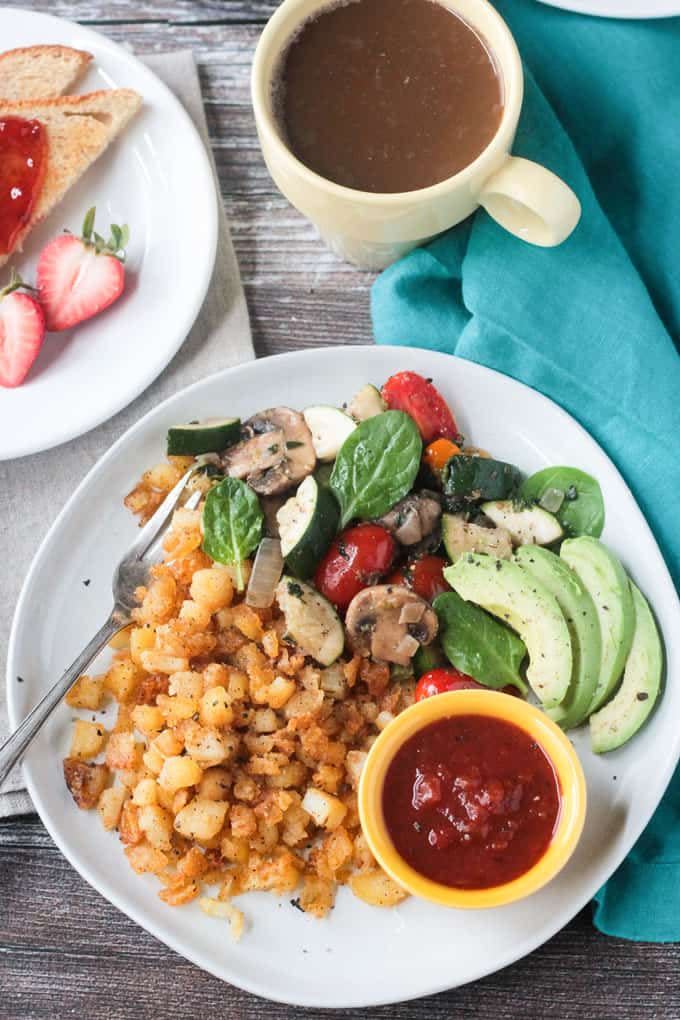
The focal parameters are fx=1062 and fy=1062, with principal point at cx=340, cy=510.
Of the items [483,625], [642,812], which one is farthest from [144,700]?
[642,812]

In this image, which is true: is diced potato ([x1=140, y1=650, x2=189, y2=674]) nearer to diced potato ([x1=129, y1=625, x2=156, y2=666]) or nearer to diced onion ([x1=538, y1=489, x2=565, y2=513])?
diced potato ([x1=129, y1=625, x2=156, y2=666])

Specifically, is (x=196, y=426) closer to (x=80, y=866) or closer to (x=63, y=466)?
(x=63, y=466)

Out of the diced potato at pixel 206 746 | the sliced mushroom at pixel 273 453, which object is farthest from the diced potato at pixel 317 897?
the sliced mushroom at pixel 273 453

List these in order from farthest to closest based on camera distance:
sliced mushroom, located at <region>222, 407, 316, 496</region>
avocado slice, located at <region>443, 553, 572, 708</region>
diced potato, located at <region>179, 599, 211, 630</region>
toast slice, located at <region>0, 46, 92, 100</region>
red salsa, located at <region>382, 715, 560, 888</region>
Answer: toast slice, located at <region>0, 46, 92, 100</region> → sliced mushroom, located at <region>222, 407, 316, 496</region> → diced potato, located at <region>179, 599, 211, 630</region> → avocado slice, located at <region>443, 553, 572, 708</region> → red salsa, located at <region>382, 715, 560, 888</region>

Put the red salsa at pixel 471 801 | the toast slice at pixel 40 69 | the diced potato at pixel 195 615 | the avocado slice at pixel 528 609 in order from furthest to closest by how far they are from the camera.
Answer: the toast slice at pixel 40 69 < the diced potato at pixel 195 615 < the avocado slice at pixel 528 609 < the red salsa at pixel 471 801

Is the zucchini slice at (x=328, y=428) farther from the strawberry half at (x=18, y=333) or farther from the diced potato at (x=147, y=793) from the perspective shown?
the diced potato at (x=147, y=793)

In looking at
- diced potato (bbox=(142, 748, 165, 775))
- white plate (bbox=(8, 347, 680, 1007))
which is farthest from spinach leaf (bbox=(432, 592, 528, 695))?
diced potato (bbox=(142, 748, 165, 775))
